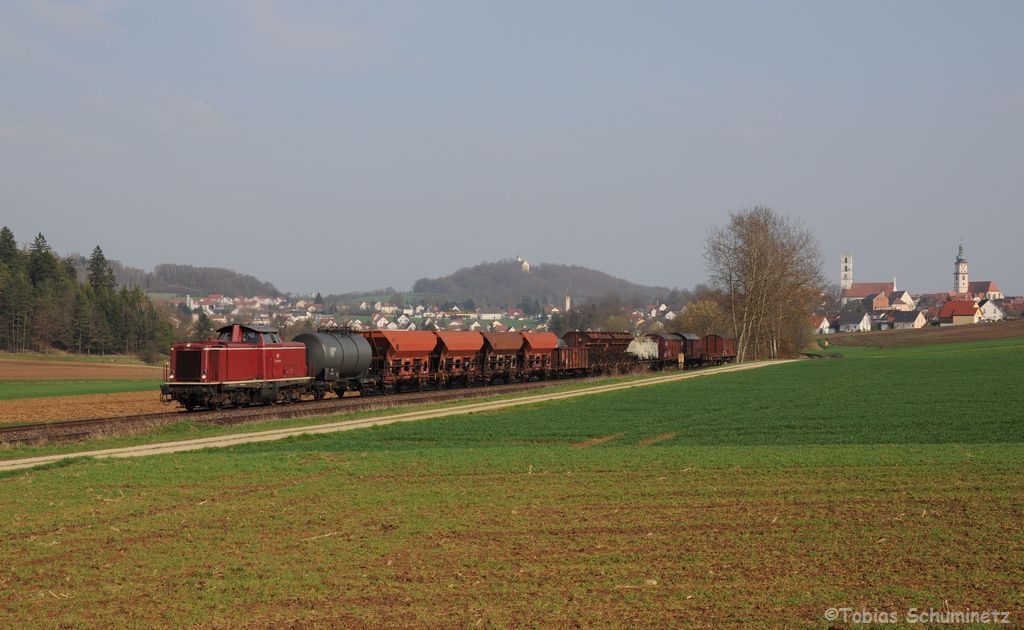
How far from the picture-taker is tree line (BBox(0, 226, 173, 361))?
129 m

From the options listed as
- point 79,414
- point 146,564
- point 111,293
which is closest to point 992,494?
point 146,564

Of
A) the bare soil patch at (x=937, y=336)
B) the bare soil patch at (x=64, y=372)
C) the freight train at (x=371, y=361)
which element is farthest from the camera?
the bare soil patch at (x=937, y=336)

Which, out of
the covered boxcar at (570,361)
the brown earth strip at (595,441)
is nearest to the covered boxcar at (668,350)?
the covered boxcar at (570,361)

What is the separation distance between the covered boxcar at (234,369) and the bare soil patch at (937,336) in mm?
123884

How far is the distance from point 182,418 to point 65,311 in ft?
359

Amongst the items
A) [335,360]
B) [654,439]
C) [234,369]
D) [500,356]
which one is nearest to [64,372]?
[500,356]

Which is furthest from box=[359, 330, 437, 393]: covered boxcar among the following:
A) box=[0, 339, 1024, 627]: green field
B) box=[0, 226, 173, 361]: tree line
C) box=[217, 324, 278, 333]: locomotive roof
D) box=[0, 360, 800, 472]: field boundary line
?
box=[0, 226, 173, 361]: tree line

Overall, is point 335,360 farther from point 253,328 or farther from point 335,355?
point 253,328

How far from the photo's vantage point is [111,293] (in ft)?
478

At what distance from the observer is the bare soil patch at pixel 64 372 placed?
8444cm

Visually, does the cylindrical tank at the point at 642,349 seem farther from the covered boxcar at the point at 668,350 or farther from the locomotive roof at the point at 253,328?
the locomotive roof at the point at 253,328

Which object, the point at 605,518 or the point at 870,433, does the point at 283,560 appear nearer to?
the point at 605,518

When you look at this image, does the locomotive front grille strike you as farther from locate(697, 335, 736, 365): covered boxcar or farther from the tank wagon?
locate(697, 335, 736, 365): covered boxcar

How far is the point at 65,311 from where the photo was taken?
132250 mm
